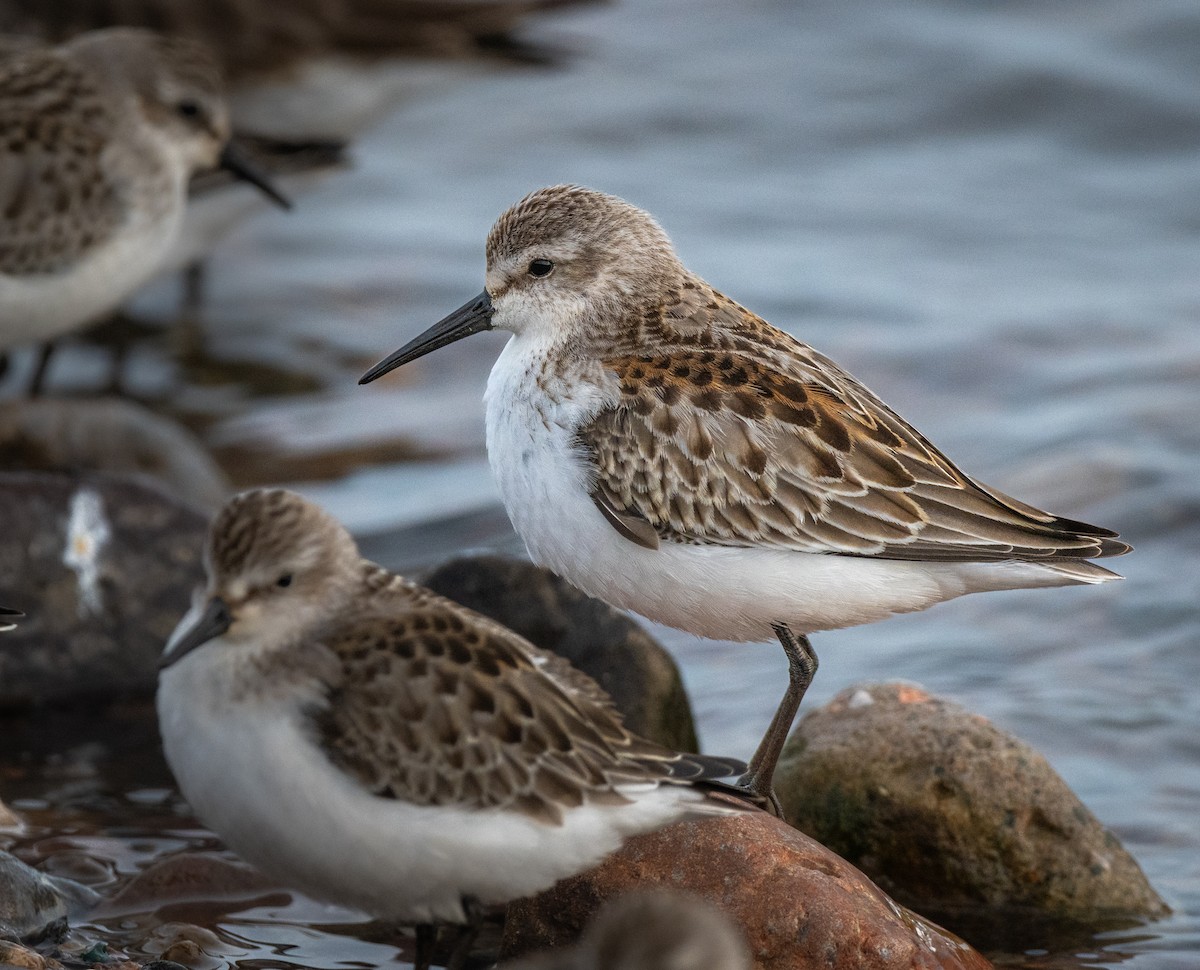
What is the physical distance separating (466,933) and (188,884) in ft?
4.22

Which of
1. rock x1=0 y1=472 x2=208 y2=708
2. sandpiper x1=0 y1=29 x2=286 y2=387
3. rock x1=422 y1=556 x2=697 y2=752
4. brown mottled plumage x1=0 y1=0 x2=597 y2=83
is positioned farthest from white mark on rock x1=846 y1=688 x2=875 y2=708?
brown mottled plumage x1=0 y1=0 x2=597 y2=83

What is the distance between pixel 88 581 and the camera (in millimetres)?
7535

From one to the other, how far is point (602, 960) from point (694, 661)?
4594 millimetres

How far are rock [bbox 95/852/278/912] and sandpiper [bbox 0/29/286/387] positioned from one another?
355cm

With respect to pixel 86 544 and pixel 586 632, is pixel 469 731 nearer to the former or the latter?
pixel 586 632

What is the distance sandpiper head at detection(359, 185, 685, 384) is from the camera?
597 centimetres

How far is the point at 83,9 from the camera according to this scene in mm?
12914

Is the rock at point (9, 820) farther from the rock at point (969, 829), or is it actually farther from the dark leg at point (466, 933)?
the rock at point (969, 829)

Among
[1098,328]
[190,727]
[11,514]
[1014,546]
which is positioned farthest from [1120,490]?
[190,727]

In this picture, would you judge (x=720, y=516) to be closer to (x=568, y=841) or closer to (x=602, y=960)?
(x=568, y=841)

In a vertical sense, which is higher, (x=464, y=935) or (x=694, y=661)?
(x=464, y=935)

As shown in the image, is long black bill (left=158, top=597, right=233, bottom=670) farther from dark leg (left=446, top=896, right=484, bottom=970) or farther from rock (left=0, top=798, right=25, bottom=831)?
rock (left=0, top=798, right=25, bottom=831)

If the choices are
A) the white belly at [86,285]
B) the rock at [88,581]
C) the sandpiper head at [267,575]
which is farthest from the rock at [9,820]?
the white belly at [86,285]

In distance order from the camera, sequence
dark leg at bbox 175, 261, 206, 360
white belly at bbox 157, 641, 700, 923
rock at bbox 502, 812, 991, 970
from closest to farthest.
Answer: white belly at bbox 157, 641, 700, 923 → rock at bbox 502, 812, 991, 970 → dark leg at bbox 175, 261, 206, 360
